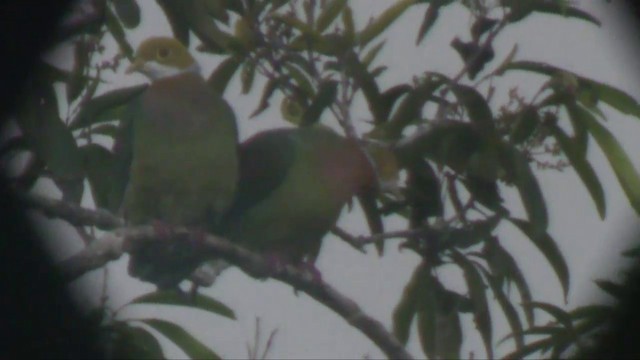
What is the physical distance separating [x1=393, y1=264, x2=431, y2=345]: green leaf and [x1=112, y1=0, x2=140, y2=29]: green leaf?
85cm

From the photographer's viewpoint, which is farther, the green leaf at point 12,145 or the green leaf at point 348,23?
the green leaf at point 348,23

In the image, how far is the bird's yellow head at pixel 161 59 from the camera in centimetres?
361

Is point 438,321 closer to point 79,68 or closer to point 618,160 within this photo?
point 618,160

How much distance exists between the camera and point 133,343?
2.30 meters

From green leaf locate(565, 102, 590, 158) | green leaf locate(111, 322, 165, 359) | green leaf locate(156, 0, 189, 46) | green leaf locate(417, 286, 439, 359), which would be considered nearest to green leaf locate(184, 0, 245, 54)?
green leaf locate(156, 0, 189, 46)

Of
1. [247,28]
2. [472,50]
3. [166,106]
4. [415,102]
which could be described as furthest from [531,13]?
[166,106]

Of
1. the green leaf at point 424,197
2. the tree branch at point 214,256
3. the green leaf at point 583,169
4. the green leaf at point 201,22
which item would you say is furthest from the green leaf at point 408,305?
the green leaf at point 201,22

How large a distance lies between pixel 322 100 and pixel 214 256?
17.5 inches

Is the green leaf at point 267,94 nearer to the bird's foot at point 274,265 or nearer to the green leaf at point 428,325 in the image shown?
the bird's foot at point 274,265

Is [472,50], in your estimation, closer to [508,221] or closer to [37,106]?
[508,221]

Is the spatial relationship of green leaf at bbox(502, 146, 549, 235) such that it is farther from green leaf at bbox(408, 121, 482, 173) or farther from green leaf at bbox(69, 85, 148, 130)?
green leaf at bbox(69, 85, 148, 130)

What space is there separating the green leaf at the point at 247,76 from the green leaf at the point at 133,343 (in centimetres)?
89

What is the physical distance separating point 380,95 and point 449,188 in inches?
11.2

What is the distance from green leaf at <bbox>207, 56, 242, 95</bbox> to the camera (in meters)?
3.18
